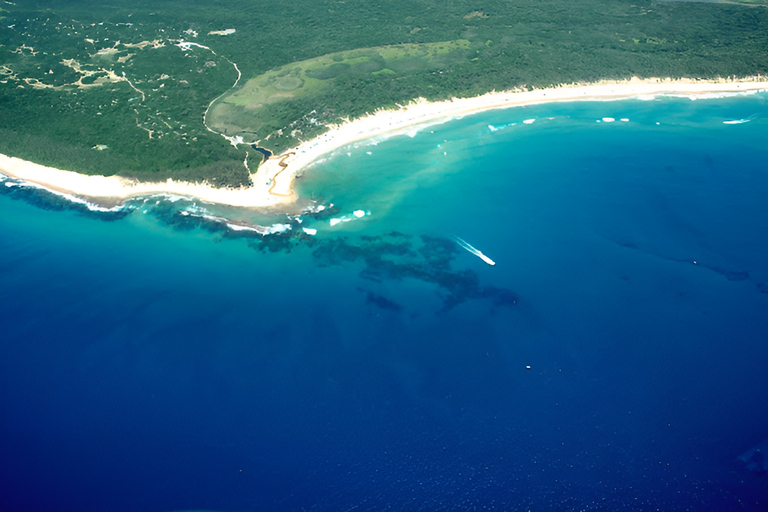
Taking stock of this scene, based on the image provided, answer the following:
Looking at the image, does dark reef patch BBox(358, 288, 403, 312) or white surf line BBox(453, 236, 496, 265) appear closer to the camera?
dark reef patch BBox(358, 288, 403, 312)

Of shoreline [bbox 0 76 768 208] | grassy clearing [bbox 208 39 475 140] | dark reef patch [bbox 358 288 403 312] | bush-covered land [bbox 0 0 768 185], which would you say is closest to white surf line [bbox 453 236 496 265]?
dark reef patch [bbox 358 288 403 312]

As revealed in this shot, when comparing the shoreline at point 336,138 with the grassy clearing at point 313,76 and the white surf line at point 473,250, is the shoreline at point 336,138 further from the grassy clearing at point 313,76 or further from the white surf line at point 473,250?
the white surf line at point 473,250

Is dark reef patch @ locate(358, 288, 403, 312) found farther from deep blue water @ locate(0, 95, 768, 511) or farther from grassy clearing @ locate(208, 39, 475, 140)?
grassy clearing @ locate(208, 39, 475, 140)

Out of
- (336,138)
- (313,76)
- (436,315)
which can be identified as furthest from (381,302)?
(313,76)

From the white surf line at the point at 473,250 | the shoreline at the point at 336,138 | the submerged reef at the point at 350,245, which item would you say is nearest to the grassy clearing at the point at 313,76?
the shoreline at the point at 336,138

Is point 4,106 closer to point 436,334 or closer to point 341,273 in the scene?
point 341,273

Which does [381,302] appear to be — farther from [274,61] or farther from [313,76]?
[274,61]
